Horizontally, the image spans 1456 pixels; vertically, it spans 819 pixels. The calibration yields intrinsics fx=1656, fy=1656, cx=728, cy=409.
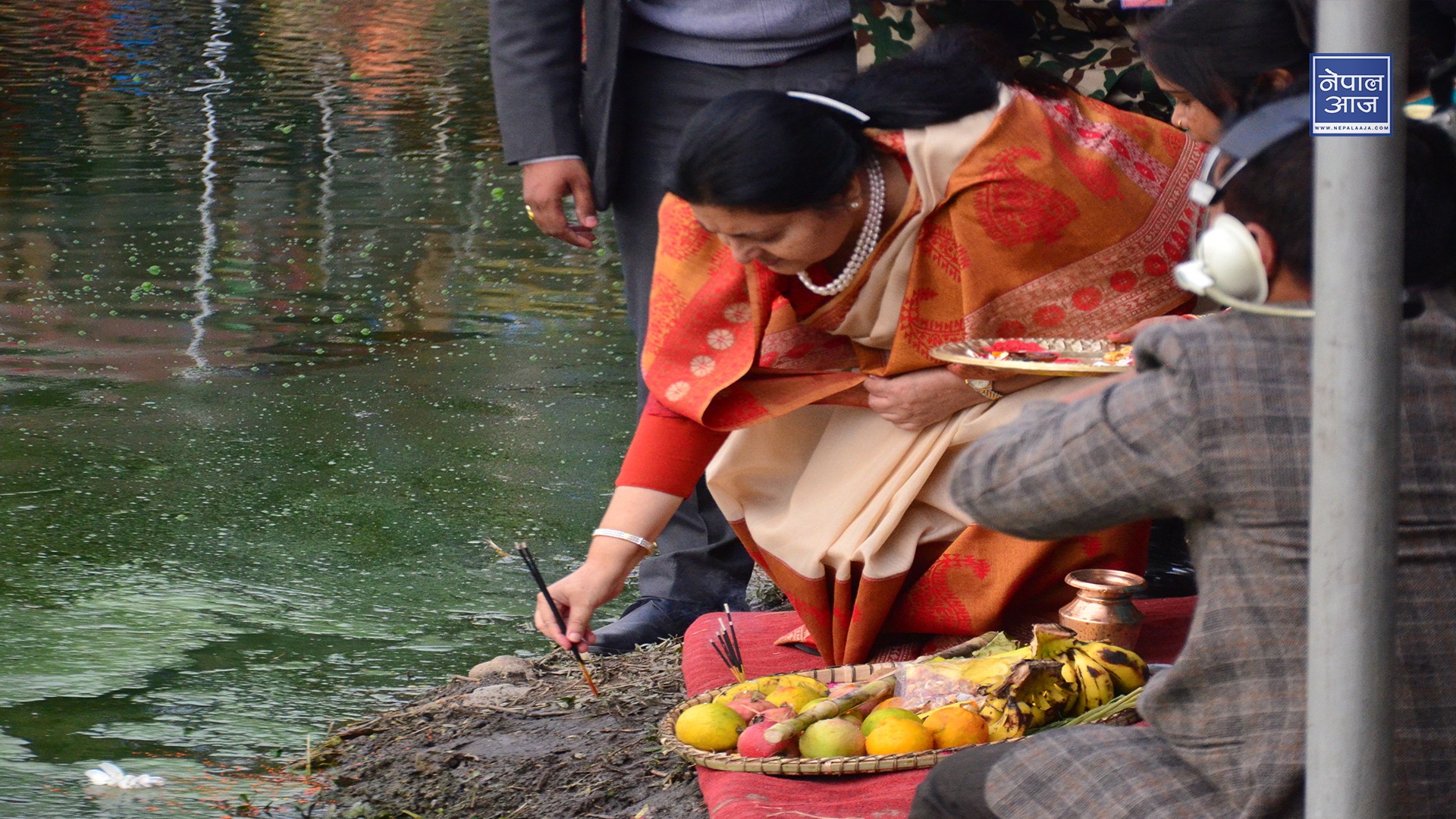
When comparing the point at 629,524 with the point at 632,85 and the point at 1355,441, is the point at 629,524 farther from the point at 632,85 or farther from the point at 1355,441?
the point at 1355,441

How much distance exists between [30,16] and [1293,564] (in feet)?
57.7

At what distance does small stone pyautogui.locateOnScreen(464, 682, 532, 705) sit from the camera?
2.98 m

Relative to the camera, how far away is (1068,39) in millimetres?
3180

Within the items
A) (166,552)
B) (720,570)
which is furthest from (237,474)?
(720,570)

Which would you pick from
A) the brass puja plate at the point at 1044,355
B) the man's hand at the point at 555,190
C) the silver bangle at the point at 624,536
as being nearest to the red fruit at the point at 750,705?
the silver bangle at the point at 624,536

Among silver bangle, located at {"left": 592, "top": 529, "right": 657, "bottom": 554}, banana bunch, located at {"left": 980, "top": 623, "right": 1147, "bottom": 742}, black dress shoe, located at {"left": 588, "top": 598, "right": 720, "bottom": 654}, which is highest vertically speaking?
silver bangle, located at {"left": 592, "top": 529, "right": 657, "bottom": 554}

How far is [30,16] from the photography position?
663 inches

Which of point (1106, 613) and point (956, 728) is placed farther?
point (1106, 613)

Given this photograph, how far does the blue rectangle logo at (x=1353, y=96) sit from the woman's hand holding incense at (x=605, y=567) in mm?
1571

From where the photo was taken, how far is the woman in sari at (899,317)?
264 cm

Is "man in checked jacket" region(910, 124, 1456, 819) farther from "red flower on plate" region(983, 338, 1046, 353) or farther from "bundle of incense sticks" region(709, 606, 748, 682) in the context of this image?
"bundle of incense sticks" region(709, 606, 748, 682)

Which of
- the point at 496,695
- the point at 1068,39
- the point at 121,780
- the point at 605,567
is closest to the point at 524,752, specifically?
the point at 496,695

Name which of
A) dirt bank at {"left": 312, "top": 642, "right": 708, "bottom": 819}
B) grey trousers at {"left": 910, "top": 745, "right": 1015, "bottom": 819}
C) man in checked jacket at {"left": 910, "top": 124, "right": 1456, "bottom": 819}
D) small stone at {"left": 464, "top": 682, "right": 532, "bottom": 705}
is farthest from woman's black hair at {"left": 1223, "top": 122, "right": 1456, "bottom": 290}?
small stone at {"left": 464, "top": 682, "right": 532, "bottom": 705}

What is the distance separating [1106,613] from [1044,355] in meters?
0.42
